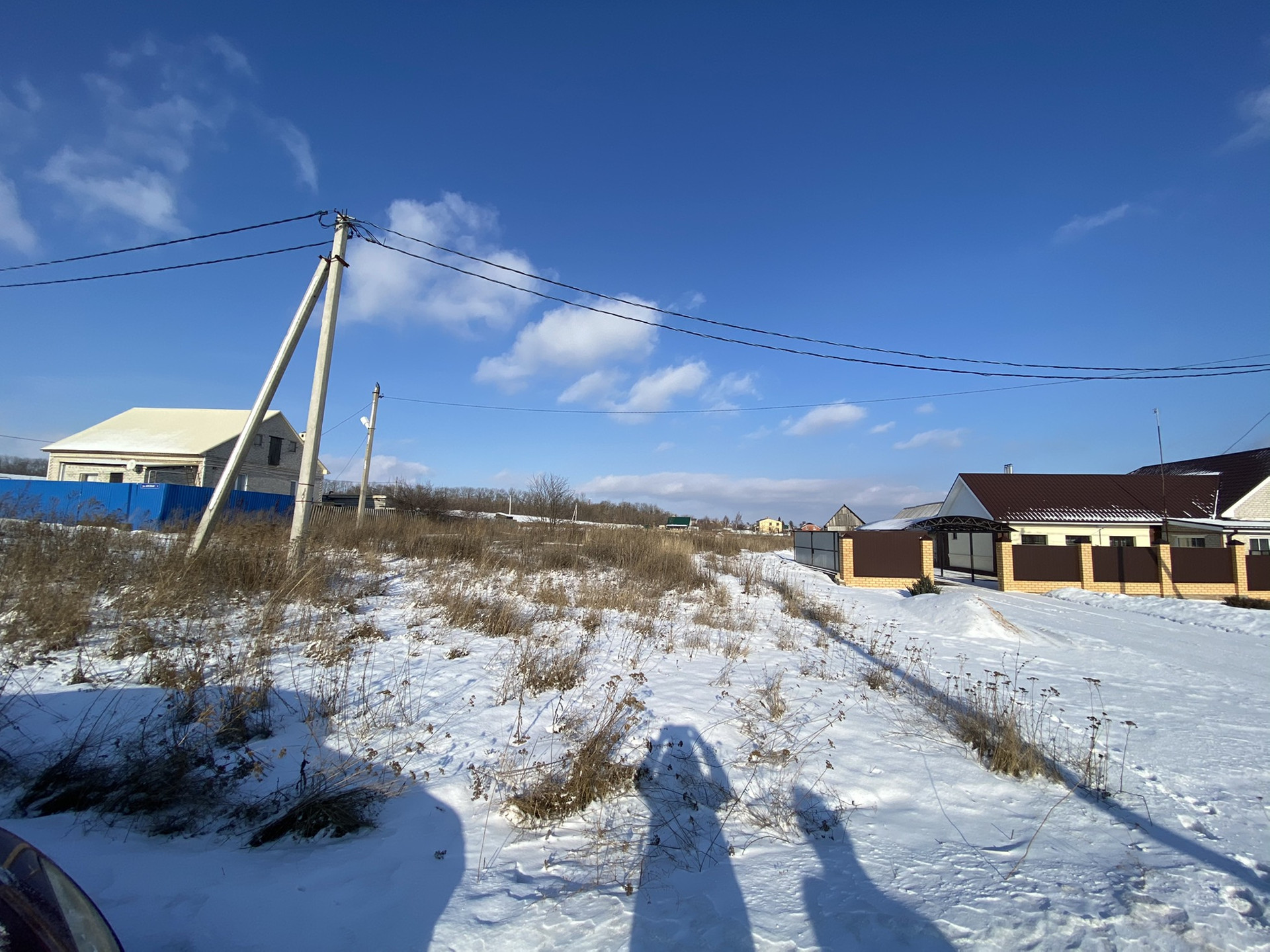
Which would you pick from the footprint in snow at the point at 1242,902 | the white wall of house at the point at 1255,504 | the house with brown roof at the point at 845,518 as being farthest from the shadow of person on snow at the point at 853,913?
the house with brown roof at the point at 845,518

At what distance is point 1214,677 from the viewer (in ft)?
27.8

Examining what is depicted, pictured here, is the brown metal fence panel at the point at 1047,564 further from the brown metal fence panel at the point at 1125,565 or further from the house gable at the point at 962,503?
the house gable at the point at 962,503

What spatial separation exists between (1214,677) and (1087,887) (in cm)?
843

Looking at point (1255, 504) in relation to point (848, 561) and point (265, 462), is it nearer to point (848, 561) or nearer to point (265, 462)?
point (848, 561)

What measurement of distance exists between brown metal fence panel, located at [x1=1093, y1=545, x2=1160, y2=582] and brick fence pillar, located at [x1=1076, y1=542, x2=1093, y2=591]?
0.11 metres

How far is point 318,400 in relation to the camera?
9656 mm

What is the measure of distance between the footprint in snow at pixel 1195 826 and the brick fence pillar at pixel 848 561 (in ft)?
56.9

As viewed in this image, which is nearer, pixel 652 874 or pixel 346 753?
pixel 652 874

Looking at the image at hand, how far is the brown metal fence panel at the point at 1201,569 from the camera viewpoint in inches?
808

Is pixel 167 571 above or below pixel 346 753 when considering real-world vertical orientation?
above

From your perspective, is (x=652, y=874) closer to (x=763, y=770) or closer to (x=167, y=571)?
(x=763, y=770)

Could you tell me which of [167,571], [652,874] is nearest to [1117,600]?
[652,874]

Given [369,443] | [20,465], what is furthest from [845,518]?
[20,465]

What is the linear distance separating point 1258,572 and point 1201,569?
2.09 metres
